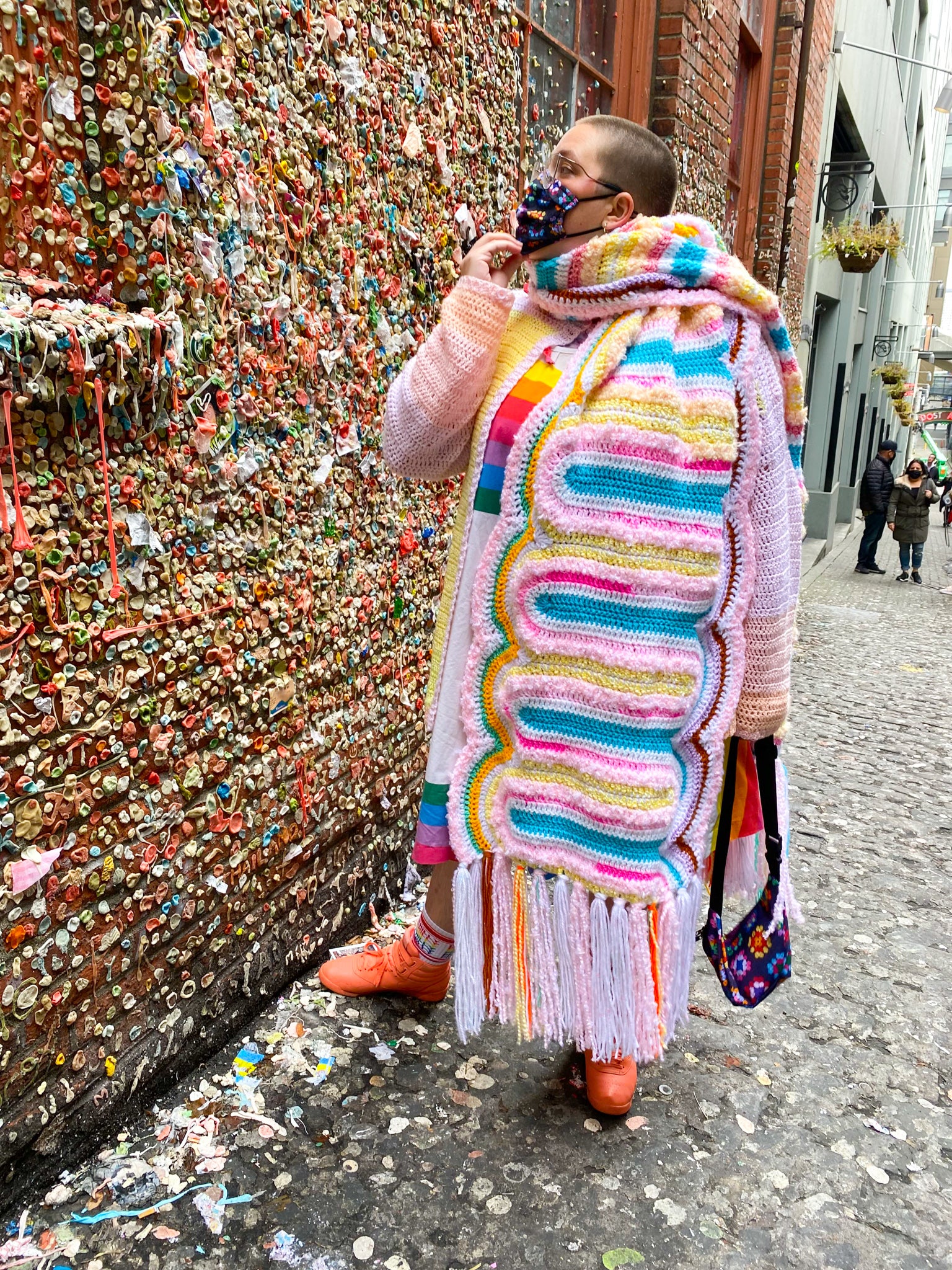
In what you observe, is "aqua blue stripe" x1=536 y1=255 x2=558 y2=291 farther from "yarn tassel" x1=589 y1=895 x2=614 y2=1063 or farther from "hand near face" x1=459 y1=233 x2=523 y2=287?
"yarn tassel" x1=589 y1=895 x2=614 y2=1063

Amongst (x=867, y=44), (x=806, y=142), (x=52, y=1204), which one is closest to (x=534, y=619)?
(x=52, y=1204)

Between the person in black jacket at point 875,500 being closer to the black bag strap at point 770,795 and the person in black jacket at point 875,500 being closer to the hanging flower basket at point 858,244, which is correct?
the hanging flower basket at point 858,244

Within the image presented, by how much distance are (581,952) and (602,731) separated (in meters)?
0.43

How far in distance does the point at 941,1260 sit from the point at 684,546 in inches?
57.4

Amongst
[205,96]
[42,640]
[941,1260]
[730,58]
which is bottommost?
[941,1260]

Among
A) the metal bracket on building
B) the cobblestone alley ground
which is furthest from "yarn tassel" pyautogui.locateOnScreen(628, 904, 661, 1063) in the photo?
the metal bracket on building

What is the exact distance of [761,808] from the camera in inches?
75.1

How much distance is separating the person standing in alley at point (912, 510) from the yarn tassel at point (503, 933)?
11.2 m

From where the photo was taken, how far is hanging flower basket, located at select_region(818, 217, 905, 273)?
36.1ft

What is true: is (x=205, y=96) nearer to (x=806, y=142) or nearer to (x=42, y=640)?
(x=42, y=640)

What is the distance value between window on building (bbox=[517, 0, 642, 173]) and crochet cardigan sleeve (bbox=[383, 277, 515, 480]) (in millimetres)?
1810

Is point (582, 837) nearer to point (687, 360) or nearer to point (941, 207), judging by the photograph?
point (687, 360)

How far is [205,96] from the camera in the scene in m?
1.75

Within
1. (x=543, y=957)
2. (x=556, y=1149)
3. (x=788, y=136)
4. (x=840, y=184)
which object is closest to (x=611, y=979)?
(x=543, y=957)
